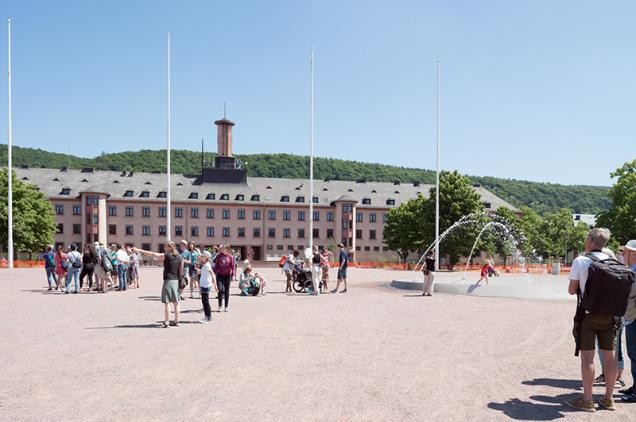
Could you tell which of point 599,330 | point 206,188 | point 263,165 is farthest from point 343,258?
point 263,165

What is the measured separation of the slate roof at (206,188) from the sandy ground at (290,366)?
86298 mm

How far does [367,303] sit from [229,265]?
642cm

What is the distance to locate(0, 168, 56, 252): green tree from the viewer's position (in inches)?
2569

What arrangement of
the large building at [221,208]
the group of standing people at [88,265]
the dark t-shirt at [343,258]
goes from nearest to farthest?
1. the group of standing people at [88,265]
2. the dark t-shirt at [343,258]
3. the large building at [221,208]

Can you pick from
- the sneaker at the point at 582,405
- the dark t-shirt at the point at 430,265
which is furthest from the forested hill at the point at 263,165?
the sneaker at the point at 582,405

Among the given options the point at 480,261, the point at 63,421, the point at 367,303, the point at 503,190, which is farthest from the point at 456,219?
the point at 503,190

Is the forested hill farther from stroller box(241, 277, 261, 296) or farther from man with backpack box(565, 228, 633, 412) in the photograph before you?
man with backpack box(565, 228, 633, 412)

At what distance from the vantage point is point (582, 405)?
762cm

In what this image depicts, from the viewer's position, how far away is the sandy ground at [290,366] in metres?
7.41

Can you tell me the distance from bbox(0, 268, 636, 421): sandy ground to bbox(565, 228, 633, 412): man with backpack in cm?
51

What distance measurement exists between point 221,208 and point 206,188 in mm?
4650

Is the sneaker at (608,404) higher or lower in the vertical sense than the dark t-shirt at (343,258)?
lower

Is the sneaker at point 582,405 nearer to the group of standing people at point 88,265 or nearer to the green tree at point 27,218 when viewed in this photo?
the group of standing people at point 88,265

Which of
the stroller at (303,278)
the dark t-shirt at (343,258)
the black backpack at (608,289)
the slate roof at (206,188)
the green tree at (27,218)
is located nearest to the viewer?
the black backpack at (608,289)
